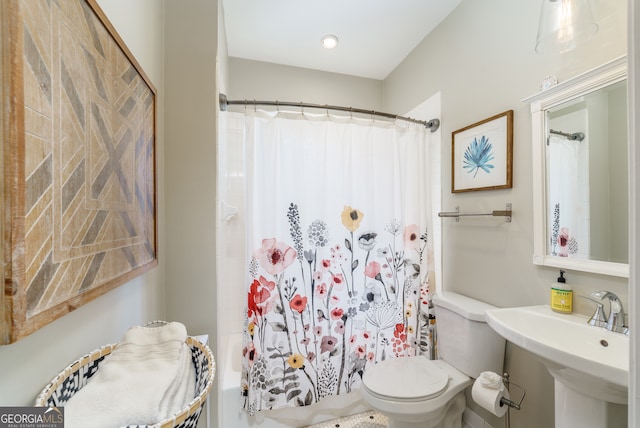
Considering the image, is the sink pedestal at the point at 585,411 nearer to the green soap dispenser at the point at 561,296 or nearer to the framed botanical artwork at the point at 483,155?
the green soap dispenser at the point at 561,296

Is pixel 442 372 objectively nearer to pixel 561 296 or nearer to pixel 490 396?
pixel 490 396

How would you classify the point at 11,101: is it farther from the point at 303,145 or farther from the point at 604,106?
the point at 604,106

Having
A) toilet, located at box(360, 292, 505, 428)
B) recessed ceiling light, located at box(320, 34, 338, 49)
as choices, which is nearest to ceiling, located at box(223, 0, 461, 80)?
recessed ceiling light, located at box(320, 34, 338, 49)

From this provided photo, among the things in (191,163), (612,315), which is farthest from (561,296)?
Answer: (191,163)

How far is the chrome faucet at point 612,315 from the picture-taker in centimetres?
95

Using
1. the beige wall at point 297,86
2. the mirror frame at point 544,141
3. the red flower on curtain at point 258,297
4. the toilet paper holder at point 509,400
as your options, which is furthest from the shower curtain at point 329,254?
the beige wall at point 297,86

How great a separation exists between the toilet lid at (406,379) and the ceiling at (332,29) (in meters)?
2.23

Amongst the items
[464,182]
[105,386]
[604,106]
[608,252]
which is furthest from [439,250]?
[105,386]

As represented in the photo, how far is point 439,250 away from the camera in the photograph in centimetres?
189

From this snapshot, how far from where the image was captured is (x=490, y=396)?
1188mm

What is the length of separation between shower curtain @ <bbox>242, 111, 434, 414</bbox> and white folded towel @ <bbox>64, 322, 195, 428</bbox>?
0.79 meters

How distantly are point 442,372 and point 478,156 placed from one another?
1.24 meters

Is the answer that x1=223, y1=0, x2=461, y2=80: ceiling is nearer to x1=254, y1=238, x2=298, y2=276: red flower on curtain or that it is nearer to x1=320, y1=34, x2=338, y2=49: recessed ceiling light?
x1=320, y1=34, x2=338, y2=49: recessed ceiling light

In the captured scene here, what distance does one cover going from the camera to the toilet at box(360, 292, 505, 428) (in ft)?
4.14
